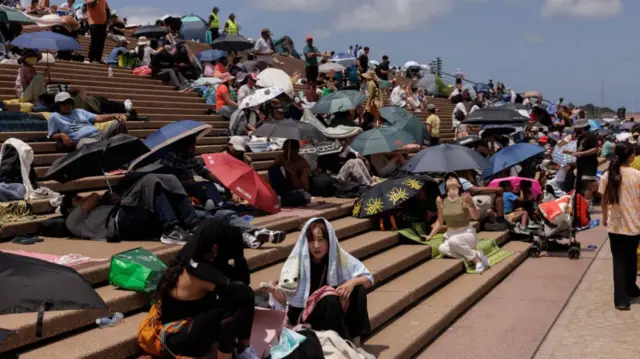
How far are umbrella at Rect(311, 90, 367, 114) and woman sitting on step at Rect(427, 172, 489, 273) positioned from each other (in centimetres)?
465

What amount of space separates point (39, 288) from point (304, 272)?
3239 millimetres

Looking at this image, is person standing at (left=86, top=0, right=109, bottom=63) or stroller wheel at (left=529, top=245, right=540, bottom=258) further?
person standing at (left=86, top=0, right=109, bottom=63)

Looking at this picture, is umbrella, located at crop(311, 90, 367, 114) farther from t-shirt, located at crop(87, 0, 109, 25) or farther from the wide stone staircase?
t-shirt, located at crop(87, 0, 109, 25)

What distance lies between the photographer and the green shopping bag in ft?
19.8

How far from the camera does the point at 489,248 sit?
35.5ft

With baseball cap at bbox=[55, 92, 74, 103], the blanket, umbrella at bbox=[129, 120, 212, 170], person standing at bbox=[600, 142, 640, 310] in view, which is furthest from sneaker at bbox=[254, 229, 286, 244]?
baseball cap at bbox=[55, 92, 74, 103]

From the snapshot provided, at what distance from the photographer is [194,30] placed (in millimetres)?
29984

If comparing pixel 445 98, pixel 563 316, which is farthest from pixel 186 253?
pixel 445 98

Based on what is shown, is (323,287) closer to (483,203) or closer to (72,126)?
(72,126)

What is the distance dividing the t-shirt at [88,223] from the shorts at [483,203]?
625cm

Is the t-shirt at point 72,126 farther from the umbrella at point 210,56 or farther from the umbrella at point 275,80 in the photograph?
the umbrella at point 210,56

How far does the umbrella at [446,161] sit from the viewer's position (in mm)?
11492

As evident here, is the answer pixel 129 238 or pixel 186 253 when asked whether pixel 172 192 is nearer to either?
pixel 129 238

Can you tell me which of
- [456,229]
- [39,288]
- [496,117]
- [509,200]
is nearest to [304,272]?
[39,288]
